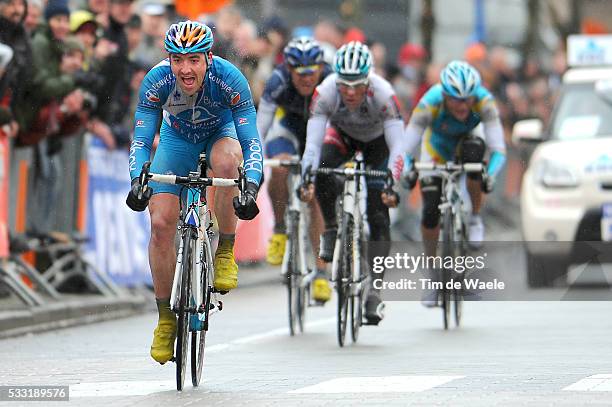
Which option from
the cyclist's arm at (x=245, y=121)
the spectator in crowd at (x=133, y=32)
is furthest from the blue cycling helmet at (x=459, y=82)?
the cyclist's arm at (x=245, y=121)

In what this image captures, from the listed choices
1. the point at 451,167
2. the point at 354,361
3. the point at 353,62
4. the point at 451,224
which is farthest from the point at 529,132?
the point at 354,361

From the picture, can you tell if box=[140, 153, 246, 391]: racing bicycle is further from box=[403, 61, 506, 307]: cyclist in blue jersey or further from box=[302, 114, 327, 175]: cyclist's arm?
box=[403, 61, 506, 307]: cyclist in blue jersey

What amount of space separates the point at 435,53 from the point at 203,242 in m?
35.4

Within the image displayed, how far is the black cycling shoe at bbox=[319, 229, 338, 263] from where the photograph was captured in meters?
14.6

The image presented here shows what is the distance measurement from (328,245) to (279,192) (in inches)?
61.6

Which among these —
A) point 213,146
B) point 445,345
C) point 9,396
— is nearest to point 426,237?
point 445,345

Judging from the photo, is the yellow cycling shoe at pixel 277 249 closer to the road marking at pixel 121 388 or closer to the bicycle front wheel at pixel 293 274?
the bicycle front wheel at pixel 293 274

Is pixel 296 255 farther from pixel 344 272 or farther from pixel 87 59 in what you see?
pixel 87 59

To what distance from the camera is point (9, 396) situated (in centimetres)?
1023

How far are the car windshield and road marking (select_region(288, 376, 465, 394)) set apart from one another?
8998mm

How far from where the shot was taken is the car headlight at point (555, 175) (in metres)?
19.3

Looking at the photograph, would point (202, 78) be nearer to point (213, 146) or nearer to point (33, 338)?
point (213, 146)

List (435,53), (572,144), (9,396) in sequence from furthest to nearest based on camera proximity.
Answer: (435,53), (572,144), (9,396)

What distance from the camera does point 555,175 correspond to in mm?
19469
